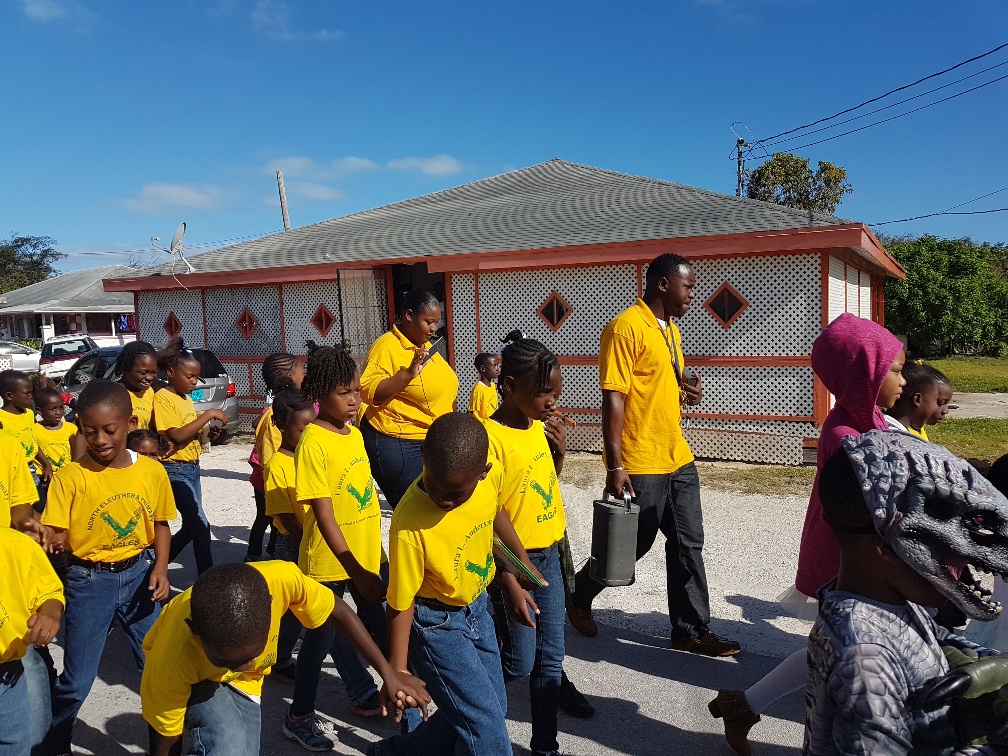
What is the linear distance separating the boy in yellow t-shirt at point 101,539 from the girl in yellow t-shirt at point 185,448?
1594 mm

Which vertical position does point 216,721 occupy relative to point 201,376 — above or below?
below

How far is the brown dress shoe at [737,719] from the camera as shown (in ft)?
9.93

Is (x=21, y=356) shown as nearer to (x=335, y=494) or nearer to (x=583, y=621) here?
(x=583, y=621)

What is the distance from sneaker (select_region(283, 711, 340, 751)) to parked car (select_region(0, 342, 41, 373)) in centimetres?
2847

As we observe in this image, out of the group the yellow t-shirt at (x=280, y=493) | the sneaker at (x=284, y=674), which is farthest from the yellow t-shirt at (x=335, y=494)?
the sneaker at (x=284, y=674)

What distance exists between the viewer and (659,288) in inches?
156

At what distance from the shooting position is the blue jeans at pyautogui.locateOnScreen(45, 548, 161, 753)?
3014 mm

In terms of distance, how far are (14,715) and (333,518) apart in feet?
3.98

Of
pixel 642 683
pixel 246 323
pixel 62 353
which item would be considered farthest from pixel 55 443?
pixel 62 353

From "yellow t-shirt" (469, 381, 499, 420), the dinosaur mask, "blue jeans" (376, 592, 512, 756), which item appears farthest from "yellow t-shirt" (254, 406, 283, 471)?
the dinosaur mask

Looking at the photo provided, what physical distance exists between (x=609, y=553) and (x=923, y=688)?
87.0 inches

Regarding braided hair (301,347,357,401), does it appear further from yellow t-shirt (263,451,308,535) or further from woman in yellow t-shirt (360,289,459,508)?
woman in yellow t-shirt (360,289,459,508)

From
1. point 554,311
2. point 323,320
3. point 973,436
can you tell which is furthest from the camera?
point 323,320

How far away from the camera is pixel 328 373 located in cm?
333
